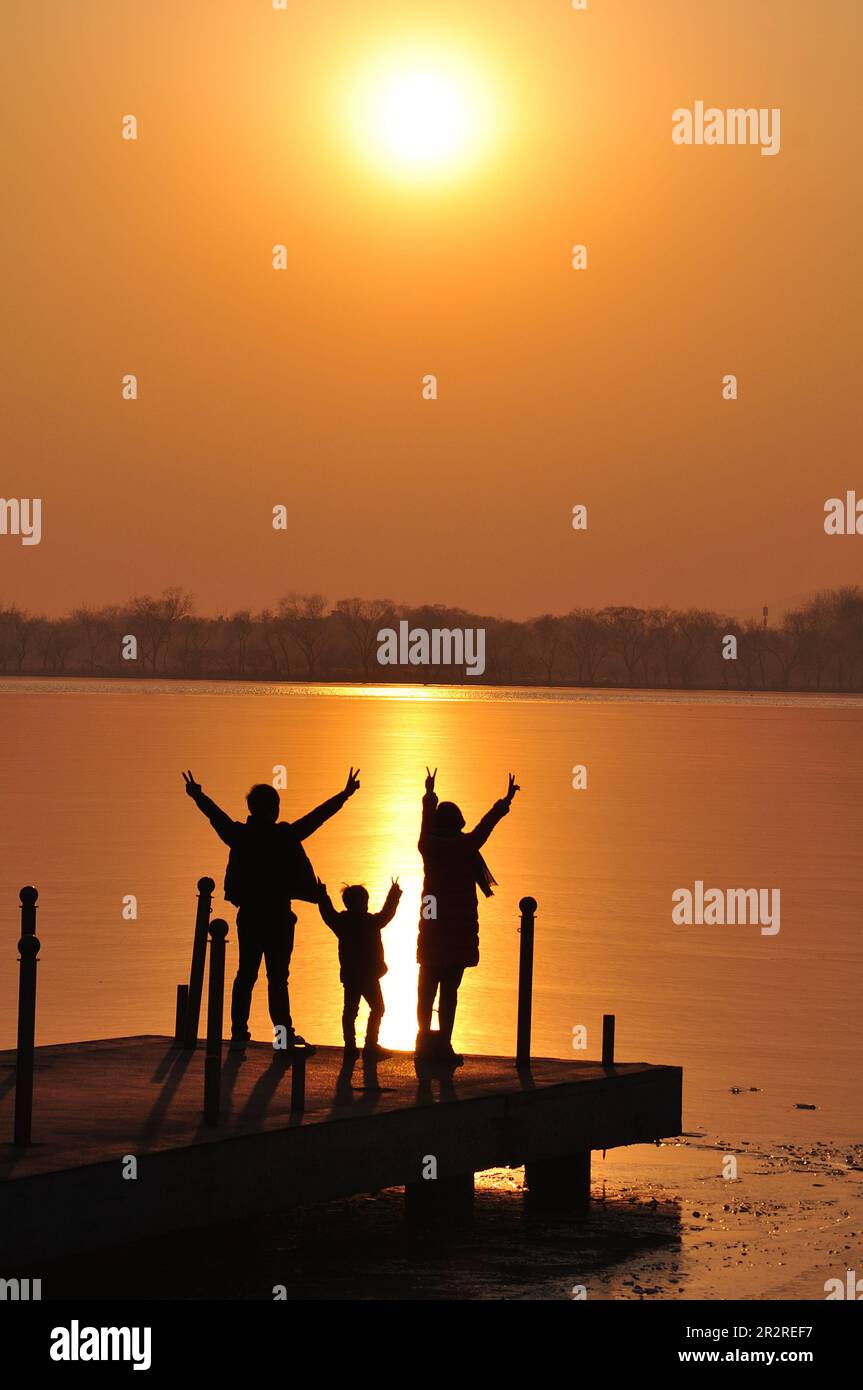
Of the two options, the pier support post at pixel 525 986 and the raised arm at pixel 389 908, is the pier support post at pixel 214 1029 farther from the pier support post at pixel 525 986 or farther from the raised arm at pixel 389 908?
the pier support post at pixel 525 986

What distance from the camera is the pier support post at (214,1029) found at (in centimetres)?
1038

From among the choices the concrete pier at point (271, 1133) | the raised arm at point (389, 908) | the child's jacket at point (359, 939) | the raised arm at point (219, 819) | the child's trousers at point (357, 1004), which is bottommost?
the concrete pier at point (271, 1133)

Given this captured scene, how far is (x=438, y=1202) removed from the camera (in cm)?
1145

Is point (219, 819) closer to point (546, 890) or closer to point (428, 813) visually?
point (428, 813)

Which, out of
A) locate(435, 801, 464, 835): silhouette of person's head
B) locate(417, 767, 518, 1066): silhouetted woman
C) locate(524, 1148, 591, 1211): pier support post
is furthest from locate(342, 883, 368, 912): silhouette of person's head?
locate(524, 1148, 591, 1211): pier support post

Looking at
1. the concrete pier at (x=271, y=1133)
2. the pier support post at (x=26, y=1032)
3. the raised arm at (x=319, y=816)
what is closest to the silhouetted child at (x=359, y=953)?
the concrete pier at (x=271, y=1133)

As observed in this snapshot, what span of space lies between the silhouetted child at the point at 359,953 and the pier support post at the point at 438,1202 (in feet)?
3.74

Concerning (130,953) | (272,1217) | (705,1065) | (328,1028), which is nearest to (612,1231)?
(272,1217)

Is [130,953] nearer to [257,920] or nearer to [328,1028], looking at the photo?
[328,1028]

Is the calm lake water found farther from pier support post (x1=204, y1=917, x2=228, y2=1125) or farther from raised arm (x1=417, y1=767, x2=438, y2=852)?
pier support post (x1=204, y1=917, x2=228, y2=1125)

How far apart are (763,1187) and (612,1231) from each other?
3.96 ft
